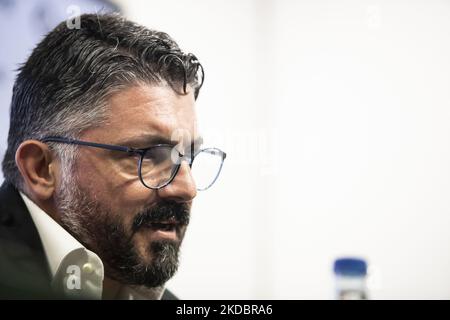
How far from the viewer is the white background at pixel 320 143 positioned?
1.73 m

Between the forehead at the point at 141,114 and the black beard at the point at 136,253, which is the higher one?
the forehead at the point at 141,114

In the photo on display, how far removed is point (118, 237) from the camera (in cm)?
156

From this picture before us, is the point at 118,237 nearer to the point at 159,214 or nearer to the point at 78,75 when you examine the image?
the point at 159,214

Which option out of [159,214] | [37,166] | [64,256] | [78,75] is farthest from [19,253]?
[78,75]

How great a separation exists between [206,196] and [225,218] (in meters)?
0.09

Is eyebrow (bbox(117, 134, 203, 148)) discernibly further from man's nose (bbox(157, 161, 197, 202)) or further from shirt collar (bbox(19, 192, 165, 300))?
shirt collar (bbox(19, 192, 165, 300))

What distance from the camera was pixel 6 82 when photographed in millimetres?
1547

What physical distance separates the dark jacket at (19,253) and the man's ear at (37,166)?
0.04 meters

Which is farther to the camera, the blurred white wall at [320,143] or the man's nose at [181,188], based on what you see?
the blurred white wall at [320,143]

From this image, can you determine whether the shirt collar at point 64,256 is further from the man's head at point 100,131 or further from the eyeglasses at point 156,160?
the eyeglasses at point 156,160

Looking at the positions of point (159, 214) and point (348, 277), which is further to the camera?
point (348, 277)

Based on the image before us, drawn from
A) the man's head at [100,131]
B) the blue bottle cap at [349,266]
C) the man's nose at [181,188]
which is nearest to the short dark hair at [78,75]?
the man's head at [100,131]

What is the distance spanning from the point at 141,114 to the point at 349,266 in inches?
28.2

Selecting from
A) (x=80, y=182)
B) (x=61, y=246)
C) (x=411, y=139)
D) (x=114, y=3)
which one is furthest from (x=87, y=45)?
(x=411, y=139)
